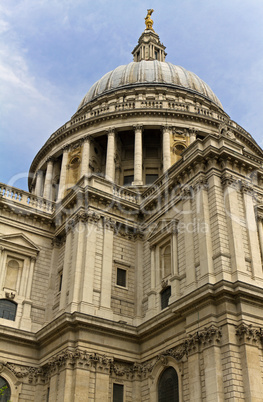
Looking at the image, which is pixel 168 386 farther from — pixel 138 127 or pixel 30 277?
pixel 138 127

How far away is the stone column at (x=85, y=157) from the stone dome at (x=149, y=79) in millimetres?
9269

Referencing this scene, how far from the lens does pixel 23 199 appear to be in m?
30.7

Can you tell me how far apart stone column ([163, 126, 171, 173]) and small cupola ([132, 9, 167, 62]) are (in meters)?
18.4

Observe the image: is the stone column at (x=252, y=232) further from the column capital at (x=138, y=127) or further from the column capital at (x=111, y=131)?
the column capital at (x=111, y=131)

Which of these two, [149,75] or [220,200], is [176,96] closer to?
[149,75]

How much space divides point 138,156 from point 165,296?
18.6 m

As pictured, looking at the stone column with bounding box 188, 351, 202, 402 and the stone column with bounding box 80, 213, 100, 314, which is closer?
the stone column with bounding box 188, 351, 202, 402

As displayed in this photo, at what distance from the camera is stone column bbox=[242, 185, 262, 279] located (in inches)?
904

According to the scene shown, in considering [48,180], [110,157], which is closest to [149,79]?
[110,157]

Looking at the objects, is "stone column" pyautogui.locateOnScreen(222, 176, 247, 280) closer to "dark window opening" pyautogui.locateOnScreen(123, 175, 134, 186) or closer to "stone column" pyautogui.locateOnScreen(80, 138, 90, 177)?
"dark window opening" pyautogui.locateOnScreen(123, 175, 134, 186)

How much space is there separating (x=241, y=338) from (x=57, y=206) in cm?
1557

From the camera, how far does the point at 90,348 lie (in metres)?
23.8

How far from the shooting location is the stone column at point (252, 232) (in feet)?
75.3

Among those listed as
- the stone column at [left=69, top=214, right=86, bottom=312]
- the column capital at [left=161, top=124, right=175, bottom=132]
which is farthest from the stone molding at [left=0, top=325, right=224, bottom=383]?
the column capital at [left=161, top=124, right=175, bottom=132]
